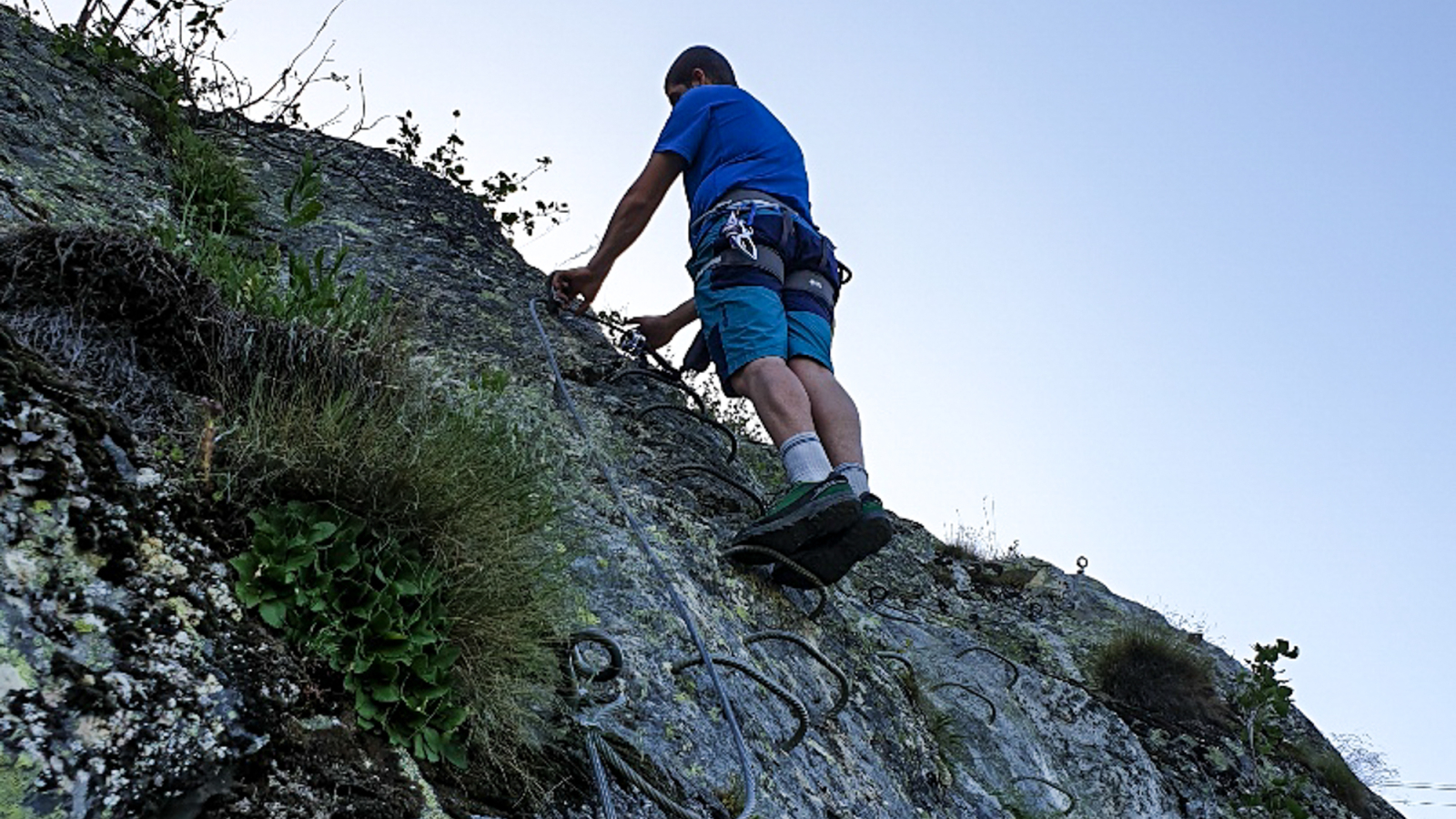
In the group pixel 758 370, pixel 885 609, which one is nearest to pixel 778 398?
pixel 758 370

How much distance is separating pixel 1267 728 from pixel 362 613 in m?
5.50

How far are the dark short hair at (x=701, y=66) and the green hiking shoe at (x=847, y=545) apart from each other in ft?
8.35

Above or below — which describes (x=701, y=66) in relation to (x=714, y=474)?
above

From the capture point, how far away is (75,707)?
1.70 m

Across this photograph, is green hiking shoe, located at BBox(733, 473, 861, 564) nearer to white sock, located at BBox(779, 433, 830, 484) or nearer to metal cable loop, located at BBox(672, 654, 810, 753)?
white sock, located at BBox(779, 433, 830, 484)

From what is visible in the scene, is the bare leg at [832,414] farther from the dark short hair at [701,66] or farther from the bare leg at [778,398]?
the dark short hair at [701,66]

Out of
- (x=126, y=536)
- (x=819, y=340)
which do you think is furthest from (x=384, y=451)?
(x=819, y=340)

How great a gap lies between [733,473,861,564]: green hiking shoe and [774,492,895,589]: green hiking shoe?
0.04 m

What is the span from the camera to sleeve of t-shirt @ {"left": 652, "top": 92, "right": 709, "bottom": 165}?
5.10 m

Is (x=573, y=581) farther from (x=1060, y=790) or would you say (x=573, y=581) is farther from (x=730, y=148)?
(x=1060, y=790)

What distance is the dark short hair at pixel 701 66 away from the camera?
18.6 ft

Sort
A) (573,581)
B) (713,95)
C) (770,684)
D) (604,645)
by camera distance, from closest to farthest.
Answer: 1. (604,645)
2. (770,684)
3. (573,581)
4. (713,95)

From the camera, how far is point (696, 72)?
571 cm

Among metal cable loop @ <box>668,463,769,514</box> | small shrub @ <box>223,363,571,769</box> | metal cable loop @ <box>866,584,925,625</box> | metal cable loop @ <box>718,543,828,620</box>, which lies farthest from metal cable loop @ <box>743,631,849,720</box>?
metal cable loop @ <box>866,584,925,625</box>
